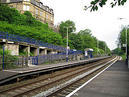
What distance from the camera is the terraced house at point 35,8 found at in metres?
54.9

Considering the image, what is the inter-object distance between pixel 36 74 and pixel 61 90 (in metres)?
5.80

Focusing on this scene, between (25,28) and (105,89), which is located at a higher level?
(25,28)

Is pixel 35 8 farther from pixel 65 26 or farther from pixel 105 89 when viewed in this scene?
pixel 105 89

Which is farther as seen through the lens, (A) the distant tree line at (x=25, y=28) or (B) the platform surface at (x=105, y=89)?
(A) the distant tree line at (x=25, y=28)

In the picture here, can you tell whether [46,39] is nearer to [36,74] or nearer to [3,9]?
[3,9]

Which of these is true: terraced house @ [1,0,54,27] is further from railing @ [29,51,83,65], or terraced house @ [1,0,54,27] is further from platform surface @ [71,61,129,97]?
platform surface @ [71,61,129,97]

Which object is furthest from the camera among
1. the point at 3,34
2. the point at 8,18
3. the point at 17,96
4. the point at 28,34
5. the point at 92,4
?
the point at 8,18

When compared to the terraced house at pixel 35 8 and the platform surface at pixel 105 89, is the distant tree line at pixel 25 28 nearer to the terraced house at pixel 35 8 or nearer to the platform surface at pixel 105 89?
the terraced house at pixel 35 8

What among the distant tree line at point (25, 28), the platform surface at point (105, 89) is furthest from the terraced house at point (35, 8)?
the platform surface at point (105, 89)

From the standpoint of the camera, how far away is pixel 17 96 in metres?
6.85

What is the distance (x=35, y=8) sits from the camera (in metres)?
58.6

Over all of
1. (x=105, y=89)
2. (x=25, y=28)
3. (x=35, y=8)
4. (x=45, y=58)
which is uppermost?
(x=35, y=8)

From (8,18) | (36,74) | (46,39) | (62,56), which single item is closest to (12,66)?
(36,74)

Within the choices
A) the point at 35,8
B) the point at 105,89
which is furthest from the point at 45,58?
the point at 35,8
